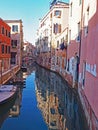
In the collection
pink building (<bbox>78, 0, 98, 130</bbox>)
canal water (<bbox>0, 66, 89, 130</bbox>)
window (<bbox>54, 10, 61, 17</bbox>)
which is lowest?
canal water (<bbox>0, 66, 89, 130</bbox>)

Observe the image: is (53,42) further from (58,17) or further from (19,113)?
(19,113)

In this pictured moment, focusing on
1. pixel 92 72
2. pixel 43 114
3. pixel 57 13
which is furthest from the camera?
pixel 57 13

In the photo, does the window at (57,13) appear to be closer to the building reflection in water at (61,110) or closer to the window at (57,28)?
the window at (57,28)

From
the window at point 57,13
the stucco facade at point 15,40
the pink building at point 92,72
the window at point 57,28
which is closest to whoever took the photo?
the pink building at point 92,72

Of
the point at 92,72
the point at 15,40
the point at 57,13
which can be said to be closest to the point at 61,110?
the point at 92,72

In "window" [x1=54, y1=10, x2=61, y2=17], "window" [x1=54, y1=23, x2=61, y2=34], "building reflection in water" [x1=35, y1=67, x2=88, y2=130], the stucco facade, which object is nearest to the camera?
"building reflection in water" [x1=35, y1=67, x2=88, y2=130]

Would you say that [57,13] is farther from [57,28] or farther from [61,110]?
[61,110]

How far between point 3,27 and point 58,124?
71.3ft

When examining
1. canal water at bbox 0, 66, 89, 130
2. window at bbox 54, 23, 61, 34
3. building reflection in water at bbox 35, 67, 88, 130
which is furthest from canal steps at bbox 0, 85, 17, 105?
window at bbox 54, 23, 61, 34

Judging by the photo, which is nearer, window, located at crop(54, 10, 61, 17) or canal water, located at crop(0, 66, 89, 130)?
canal water, located at crop(0, 66, 89, 130)

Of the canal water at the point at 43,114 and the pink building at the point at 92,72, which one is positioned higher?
the pink building at the point at 92,72

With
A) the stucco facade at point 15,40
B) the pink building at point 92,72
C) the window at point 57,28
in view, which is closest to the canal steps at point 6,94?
the pink building at point 92,72

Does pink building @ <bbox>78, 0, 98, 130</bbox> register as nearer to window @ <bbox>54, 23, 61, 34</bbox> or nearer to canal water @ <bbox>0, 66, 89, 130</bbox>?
canal water @ <bbox>0, 66, 89, 130</bbox>

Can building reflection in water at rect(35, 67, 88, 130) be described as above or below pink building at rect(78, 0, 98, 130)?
below
